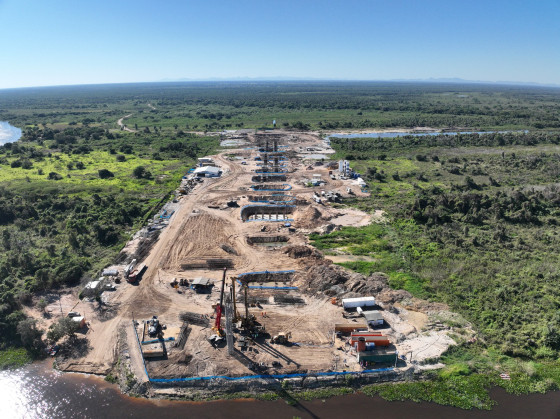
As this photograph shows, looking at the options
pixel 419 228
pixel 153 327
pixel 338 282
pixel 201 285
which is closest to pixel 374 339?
pixel 338 282

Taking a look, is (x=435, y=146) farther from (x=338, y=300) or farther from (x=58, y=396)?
(x=58, y=396)

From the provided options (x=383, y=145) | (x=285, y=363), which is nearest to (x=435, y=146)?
(x=383, y=145)

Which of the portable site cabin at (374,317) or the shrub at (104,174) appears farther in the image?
the shrub at (104,174)

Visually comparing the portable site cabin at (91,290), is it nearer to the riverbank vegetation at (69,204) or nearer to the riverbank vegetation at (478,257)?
the riverbank vegetation at (69,204)

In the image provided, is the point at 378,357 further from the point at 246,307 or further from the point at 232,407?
the point at 232,407

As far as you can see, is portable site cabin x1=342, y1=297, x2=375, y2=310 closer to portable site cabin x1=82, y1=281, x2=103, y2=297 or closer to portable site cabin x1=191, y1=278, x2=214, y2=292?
portable site cabin x1=191, y1=278, x2=214, y2=292

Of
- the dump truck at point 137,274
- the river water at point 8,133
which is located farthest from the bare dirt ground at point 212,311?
the river water at point 8,133
